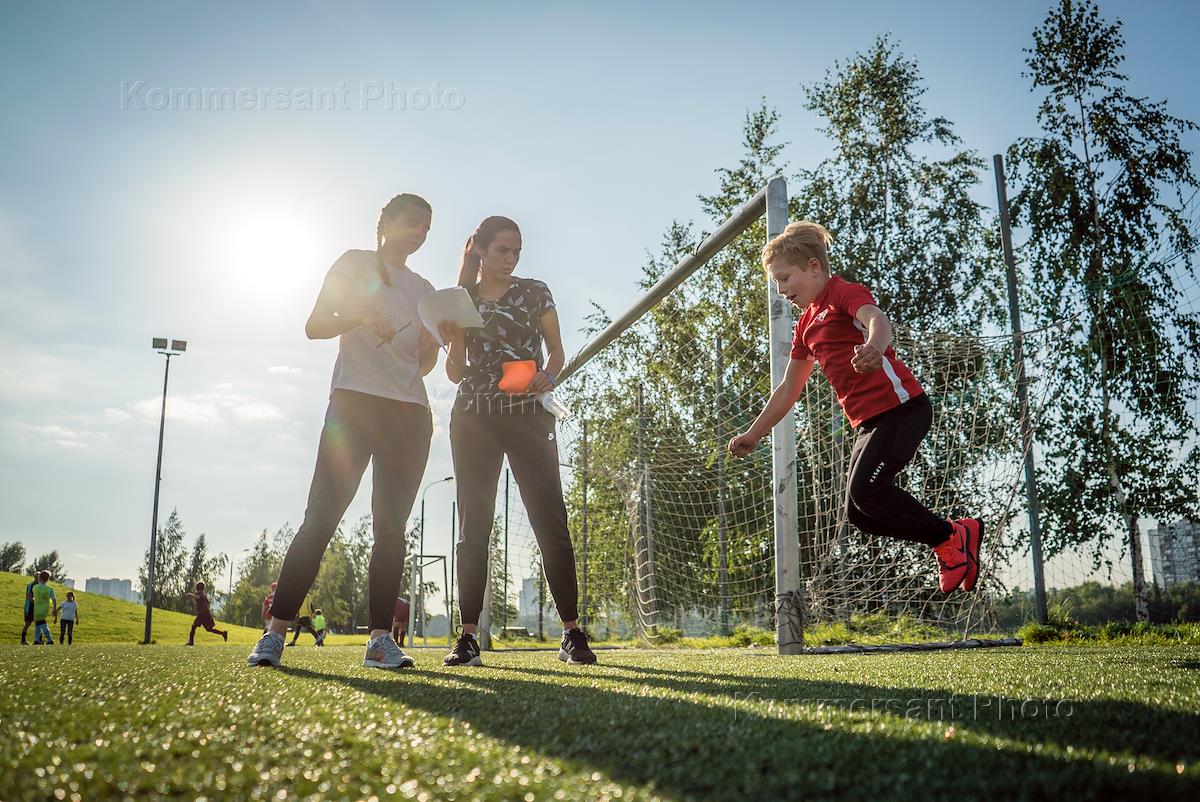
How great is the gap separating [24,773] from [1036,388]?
8639 mm

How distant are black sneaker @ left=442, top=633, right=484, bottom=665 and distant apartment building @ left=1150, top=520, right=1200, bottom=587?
41.1ft

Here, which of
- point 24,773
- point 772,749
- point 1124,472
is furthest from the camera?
point 1124,472

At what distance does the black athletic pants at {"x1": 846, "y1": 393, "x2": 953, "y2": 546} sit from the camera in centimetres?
299

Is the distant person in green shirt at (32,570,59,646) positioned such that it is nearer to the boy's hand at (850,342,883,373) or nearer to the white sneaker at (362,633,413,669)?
the white sneaker at (362,633,413,669)

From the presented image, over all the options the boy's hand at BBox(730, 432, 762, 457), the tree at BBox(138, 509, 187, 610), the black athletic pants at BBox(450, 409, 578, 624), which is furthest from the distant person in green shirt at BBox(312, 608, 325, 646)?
the tree at BBox(138, 509, 187, 610)

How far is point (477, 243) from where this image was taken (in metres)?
4.04

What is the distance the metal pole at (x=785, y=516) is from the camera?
173 inches

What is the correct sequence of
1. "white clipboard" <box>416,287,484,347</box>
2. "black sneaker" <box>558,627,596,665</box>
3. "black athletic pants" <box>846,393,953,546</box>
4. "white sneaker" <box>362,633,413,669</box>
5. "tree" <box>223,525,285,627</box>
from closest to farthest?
"black athletic pants" <box>846,393,953,546</box>
"white sneaker" <box>362,633,413,669</box>
"black sneaker" <box>558,627,596,665</box>
"white clipboard" <box>416,287,484,347</box>
"tree" <box>223,525,285,627</box>

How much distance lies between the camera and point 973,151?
19.6 m

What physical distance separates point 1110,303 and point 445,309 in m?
11.9

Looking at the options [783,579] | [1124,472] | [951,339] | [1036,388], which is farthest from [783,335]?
[1124,472]

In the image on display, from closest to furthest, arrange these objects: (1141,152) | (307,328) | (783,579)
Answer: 1. (307,328)
2. (783,579)
3. (1141,152)

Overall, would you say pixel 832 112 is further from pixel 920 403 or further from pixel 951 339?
pixel 920 403

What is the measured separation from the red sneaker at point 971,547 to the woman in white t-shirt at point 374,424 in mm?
2297
